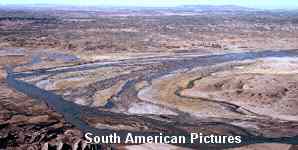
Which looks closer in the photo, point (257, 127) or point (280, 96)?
point (257, 127)

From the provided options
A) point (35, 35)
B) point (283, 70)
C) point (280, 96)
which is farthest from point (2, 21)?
point (280, 96)

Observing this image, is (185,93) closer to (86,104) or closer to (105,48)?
(86,104)

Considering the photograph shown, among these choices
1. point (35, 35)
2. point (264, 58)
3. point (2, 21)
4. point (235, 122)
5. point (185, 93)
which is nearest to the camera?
point (235, 122)

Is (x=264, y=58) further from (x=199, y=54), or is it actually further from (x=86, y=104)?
(x=86, y=104)

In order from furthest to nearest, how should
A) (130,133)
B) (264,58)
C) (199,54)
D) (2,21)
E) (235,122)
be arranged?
(2,21) → (199,54) → (264,58) → (235,122) → (130,133)

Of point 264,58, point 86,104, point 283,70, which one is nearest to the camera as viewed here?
point 86,104

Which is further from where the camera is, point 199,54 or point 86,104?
point 199,54

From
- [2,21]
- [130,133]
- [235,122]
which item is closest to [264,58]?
[235,122]

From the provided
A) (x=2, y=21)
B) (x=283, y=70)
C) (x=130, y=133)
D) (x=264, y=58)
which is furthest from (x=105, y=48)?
(x=2, y=21)

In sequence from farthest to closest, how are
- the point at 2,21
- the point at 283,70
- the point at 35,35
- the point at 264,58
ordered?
the point at 2,21 < the point at 35,35 < the point at 264,58 < the point at 283,70
